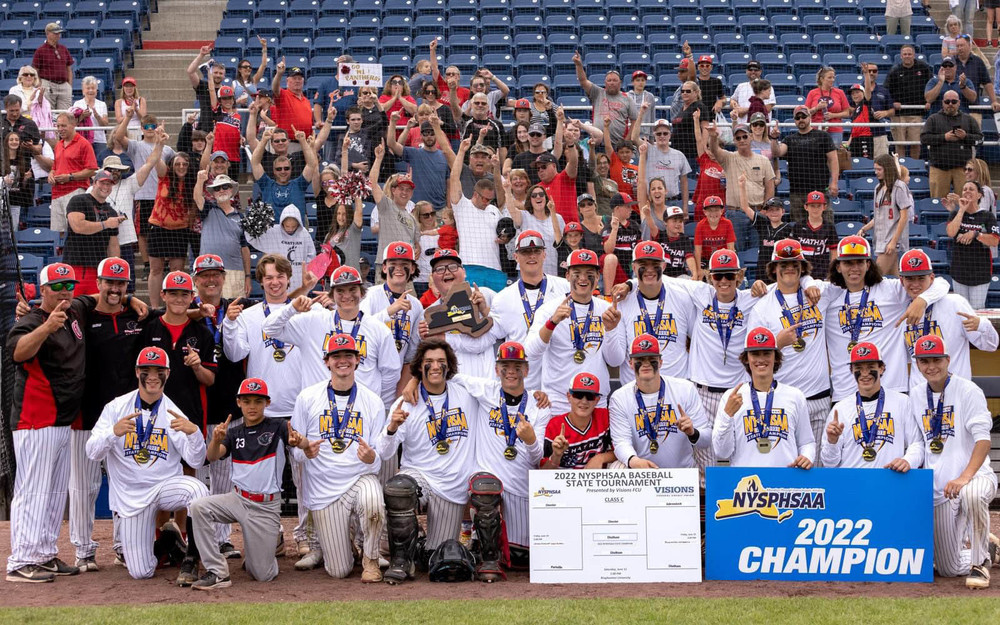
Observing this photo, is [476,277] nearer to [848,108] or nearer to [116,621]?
[116,621]

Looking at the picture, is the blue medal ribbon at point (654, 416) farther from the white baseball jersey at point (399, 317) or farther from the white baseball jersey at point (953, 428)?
the white baseball jersey at point (399, 317)

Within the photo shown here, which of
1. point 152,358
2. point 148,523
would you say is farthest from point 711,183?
point 148,523

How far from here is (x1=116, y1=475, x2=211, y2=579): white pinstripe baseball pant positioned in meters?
8.28

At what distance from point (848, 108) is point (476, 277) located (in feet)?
22.3

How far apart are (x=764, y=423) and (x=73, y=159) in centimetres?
890

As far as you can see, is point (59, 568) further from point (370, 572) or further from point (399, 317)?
point (399, 317)

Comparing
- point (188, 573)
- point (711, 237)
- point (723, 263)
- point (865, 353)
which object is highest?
point (711, 237)

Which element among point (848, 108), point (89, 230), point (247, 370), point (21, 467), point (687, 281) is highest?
point (848, 108)

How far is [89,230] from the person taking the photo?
11.7 meters

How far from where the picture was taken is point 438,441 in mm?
8594

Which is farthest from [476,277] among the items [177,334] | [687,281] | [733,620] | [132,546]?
[733,620]

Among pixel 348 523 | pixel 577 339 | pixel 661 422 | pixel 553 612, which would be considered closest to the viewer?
pixel 553 612

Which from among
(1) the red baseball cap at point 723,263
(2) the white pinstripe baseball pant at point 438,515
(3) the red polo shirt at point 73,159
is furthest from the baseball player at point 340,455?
(3) the red polo shirt at point 73,159

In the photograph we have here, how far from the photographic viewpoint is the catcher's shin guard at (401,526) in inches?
320
